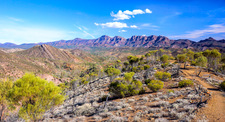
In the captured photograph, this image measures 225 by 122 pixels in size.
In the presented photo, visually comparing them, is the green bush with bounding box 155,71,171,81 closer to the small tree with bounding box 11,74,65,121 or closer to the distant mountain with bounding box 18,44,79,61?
the small tree with bounding box 11,74,65,121

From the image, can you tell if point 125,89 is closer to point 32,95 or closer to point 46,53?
point 32,95

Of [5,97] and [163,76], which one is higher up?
[5,97]

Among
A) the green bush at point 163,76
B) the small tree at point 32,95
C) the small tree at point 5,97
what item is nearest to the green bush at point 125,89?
the green bush at point 163,76

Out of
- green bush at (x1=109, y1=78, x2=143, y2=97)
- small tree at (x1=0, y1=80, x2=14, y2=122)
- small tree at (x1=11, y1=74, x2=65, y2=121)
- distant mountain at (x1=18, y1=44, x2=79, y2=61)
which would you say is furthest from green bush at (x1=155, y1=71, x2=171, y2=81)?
distant mountain at (x1=18, y1=44, x2=79, y2=61)

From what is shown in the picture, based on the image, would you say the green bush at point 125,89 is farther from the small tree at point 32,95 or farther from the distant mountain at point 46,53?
the distant mountain at point 46,53

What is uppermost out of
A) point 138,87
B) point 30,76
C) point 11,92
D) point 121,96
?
point 30,76

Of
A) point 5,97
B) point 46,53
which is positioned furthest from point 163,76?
point 46,53

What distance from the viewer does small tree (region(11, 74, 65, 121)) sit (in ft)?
34.3

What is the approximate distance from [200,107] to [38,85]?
16859 millimetres

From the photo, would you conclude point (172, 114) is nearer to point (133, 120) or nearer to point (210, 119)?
point (210, 119)

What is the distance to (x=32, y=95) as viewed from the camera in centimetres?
1109

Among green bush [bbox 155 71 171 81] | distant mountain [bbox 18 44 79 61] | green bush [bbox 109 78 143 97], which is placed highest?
distant mountain [bbox 18 44 79 61]

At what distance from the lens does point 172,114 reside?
10.1 meters

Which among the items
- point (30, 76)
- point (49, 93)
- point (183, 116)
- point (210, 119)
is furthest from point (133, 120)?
point (30, 76)
